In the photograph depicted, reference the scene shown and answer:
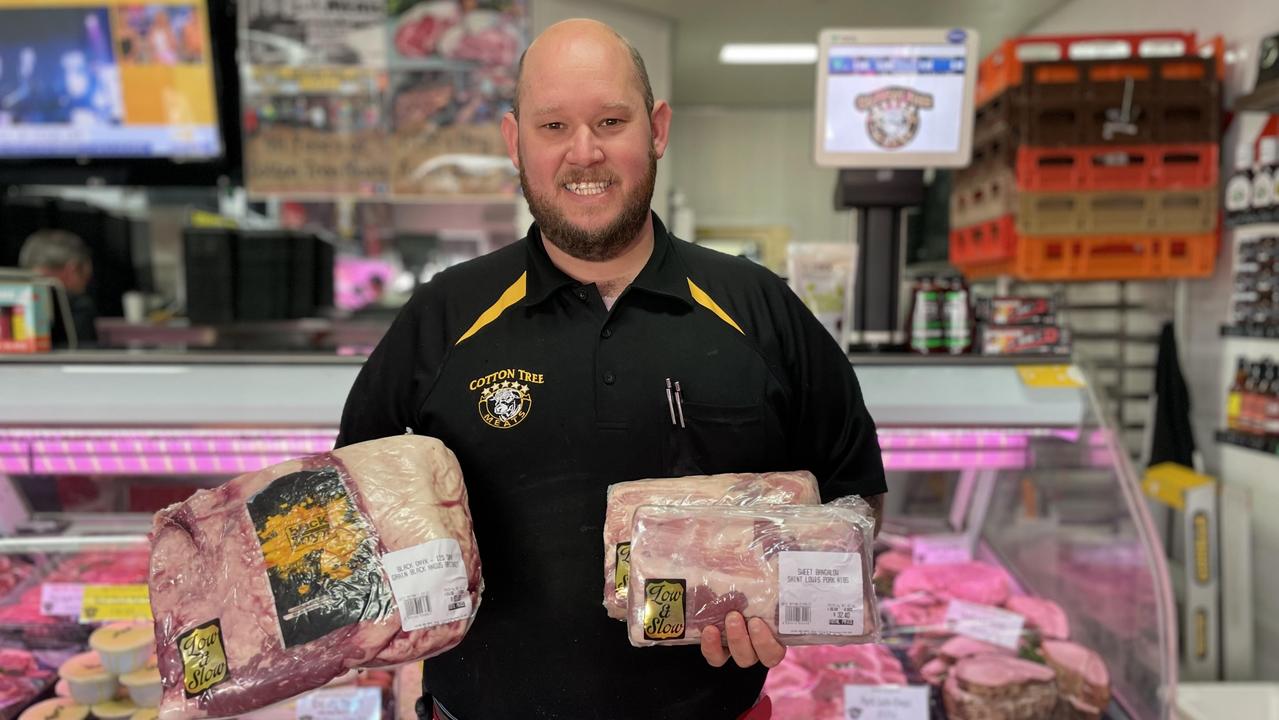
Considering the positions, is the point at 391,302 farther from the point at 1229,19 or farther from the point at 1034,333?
the point at 1229,19

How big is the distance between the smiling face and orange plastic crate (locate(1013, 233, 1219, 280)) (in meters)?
3.63

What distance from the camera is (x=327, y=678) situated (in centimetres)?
132

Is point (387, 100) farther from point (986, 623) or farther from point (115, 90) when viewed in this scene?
point (986, 623)

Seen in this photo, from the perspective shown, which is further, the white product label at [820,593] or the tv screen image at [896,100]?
the tv screen image at [896,100]

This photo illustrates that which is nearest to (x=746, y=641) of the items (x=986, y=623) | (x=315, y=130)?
(x=986, y=623)

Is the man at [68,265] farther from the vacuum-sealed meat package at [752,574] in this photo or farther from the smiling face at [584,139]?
the vacuum-sealed meat package at [752,574]

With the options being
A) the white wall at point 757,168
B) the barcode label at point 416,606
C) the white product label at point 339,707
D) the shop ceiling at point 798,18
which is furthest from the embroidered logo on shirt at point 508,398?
the white wall at point 757,168

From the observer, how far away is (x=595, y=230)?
1434 mm

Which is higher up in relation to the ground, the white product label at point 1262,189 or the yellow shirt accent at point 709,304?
the white product label at point 1262,189

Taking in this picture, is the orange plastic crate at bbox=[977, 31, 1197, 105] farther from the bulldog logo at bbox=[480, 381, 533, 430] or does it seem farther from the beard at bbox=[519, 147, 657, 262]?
the bulldog logo at bbox=[480, 381, 533, 430]

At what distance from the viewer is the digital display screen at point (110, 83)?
4539 millimetres

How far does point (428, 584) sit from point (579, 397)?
1.31 ft

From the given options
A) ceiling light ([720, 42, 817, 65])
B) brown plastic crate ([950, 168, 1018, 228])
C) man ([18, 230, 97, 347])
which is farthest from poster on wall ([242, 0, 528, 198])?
brown plastic crate ([950, 168, 1018, 228])

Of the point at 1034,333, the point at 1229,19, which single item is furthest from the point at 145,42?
the point at 1229,19
